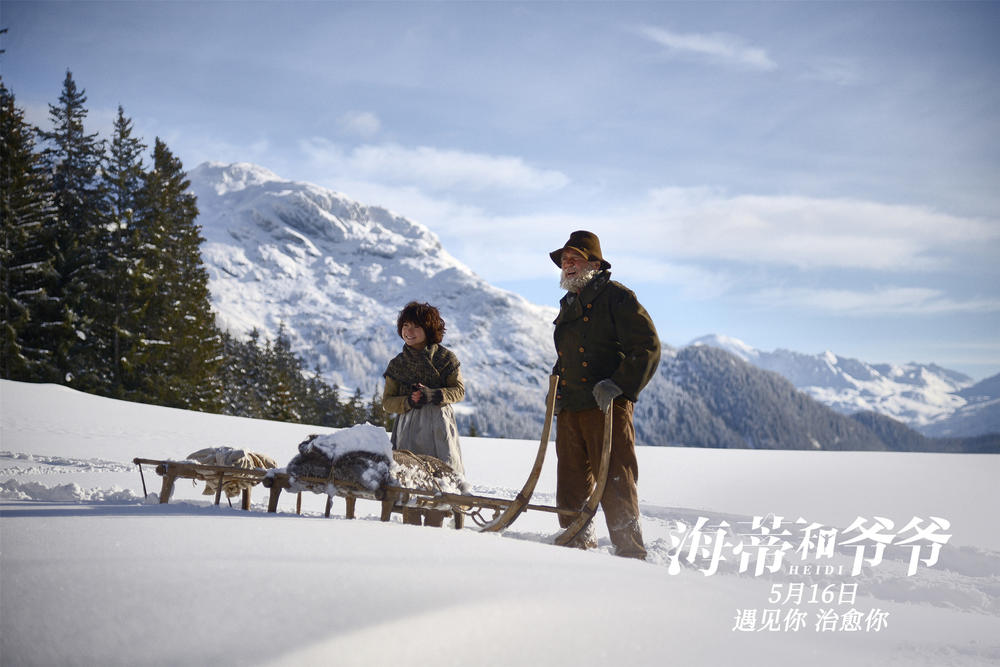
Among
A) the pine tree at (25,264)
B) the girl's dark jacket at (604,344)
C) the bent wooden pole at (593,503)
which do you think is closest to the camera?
the bent wooden pole at (593,503)

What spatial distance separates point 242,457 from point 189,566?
2921 millimetres

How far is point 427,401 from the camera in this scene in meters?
5.20

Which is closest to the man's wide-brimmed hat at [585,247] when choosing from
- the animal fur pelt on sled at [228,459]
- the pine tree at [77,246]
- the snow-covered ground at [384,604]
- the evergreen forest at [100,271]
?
the snow-covered ground at [384,604]

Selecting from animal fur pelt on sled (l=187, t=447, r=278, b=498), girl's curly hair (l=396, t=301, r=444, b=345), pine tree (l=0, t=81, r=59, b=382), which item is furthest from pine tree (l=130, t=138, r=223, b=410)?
girl's curly hair (l=396, t=301, r=444, b=345)

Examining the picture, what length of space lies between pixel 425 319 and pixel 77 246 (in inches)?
885

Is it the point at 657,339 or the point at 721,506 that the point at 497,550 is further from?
the point at 721,506

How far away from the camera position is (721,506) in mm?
9156

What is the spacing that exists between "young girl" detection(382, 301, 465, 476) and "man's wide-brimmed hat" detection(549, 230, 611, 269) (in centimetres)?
116

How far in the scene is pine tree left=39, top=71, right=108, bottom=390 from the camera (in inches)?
861

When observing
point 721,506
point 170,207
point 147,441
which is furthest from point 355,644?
point 170,207

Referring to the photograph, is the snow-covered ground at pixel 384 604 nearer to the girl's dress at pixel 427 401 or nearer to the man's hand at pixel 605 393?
the man's hand at pixel 605 393

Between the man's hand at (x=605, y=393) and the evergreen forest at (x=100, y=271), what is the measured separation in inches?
717

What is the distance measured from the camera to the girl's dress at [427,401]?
5.28 metres

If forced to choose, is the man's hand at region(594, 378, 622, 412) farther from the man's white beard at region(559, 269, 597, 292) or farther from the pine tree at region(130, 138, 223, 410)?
the pine tree at region(130, 138, 223, 410)
